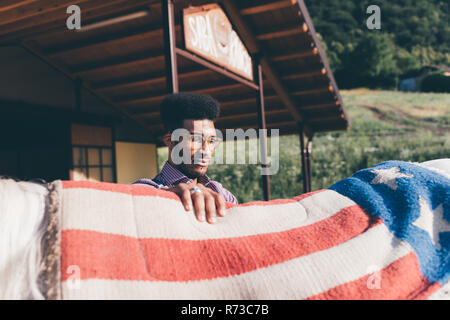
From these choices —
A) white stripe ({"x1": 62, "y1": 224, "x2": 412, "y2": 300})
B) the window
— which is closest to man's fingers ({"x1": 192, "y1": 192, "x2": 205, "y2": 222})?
white stripe ({"x1": 62, "y1": 224, "x2": 412, "y2": 300})

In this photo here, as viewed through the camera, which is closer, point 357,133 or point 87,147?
point 87,147

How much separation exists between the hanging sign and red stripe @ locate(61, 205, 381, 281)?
3213mm

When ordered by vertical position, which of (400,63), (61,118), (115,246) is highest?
(400,63)

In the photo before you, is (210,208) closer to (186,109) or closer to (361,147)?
(186,109)

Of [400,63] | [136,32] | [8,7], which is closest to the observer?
[8,7]

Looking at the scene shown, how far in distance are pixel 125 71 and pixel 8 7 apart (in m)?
3.16

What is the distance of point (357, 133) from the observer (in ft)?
101

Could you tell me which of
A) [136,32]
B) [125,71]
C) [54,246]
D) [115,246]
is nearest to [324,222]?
[115,246]

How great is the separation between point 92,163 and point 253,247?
7.40 meters

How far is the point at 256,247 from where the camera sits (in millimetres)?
1101

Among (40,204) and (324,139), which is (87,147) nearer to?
(40,204)

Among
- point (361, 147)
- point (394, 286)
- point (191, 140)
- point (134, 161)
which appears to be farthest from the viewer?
point (361, 147)

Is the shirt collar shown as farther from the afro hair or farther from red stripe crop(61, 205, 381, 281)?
red stripe crop(61, 205, 381, 281)

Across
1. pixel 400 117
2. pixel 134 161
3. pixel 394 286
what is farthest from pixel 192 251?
pixel 400 117
